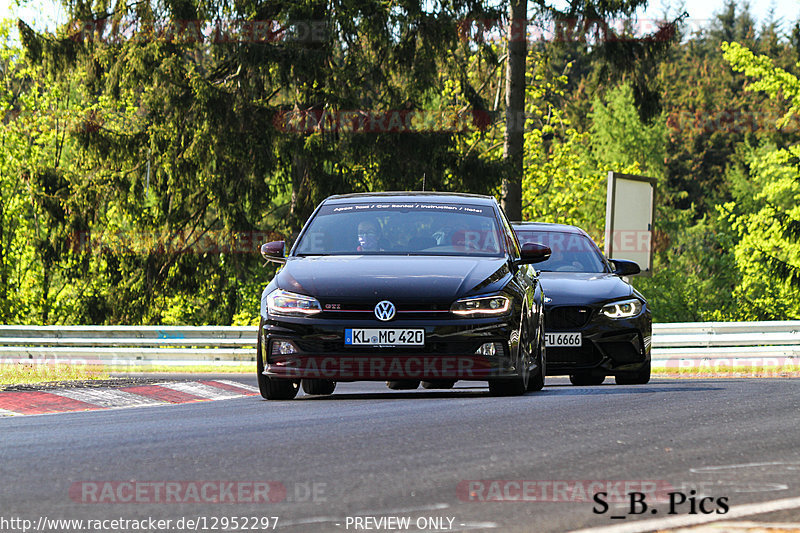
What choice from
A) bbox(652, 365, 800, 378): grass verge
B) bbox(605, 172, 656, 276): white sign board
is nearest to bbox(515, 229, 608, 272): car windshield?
bbox(652, 365, 800, 378): grass verge

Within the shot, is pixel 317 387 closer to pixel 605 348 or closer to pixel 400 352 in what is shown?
pixel 400 352

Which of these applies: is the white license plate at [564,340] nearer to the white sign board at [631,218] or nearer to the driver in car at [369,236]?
the driver in car at [369,236]

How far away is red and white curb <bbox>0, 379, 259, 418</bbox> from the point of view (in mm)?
11704

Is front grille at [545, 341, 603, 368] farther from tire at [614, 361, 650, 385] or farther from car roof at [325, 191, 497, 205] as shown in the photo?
car roof at [325, 191, 497, 205]

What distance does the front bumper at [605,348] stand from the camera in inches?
521

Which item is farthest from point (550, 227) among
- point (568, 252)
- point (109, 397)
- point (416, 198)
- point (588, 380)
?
point (109, 397)

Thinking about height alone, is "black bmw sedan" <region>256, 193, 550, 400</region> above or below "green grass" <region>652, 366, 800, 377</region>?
above

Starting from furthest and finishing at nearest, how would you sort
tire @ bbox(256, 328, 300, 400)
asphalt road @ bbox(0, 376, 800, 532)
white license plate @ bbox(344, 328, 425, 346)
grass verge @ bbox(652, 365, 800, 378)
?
grass verge @ bbox(652, 365, 800, 378) < tire @ bbox(256, 328, 300, 400) < white license plate @ bbox(344, 328, 425, 346) < asphalt road @ bbox(0, 376, 800, 532)

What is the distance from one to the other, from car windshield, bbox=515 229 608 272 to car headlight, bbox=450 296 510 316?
4.67 m

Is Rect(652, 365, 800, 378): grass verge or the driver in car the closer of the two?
the driver in car

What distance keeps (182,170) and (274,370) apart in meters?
21.4

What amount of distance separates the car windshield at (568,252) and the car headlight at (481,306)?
4.67 meters

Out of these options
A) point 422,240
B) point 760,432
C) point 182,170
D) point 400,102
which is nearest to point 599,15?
point 400,102

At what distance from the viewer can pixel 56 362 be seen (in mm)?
25453
